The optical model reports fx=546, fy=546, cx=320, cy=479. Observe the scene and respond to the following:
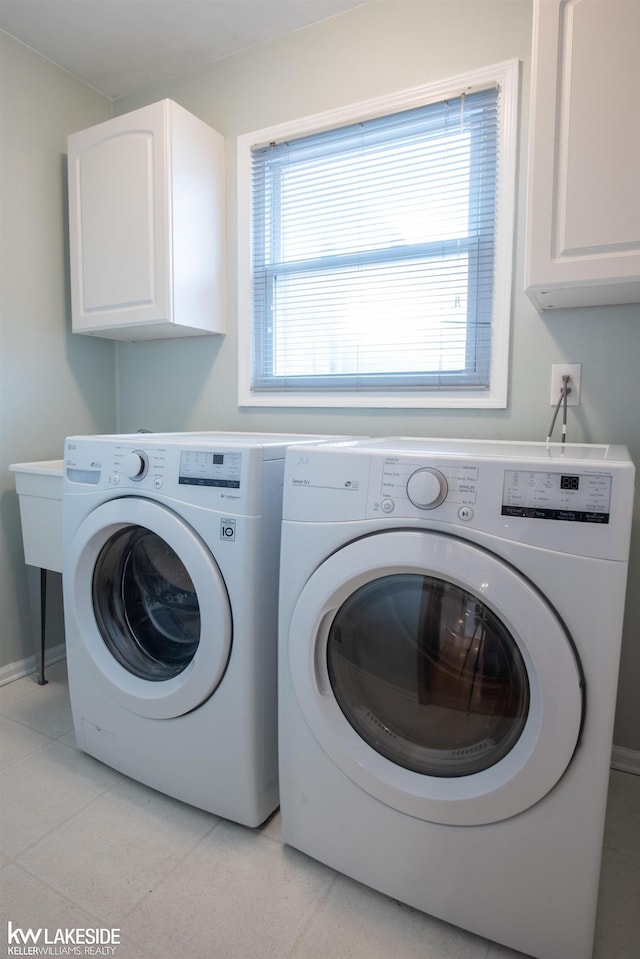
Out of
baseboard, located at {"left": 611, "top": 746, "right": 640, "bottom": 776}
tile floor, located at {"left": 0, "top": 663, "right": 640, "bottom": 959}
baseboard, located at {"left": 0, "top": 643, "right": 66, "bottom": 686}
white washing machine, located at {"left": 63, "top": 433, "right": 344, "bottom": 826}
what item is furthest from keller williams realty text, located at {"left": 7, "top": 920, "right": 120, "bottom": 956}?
baseboard, located at {"left": 611, "top": 746, "right": 640, "bottom": 776}

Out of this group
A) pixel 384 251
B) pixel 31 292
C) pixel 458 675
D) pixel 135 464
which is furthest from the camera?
pixel 31 292

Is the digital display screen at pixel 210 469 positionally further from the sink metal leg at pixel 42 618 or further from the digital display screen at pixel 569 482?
the sink metal leg at pixel 42 618

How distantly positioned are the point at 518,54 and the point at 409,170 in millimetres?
422

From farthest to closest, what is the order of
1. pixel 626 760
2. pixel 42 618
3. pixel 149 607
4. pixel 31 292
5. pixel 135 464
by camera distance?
pixel 31 292 → pixel 42 618 → pixel 626 760 → pixel 149 607 → pixel 135 464

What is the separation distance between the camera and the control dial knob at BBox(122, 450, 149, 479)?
136cm

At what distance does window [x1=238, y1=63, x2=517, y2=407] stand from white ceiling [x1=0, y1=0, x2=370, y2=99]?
34 cm

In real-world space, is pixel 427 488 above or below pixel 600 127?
below

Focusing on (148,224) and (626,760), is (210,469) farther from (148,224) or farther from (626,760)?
(626,760)

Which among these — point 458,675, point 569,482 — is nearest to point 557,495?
point 569,482

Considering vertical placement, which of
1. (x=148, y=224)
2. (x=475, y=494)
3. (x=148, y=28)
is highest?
(x=148, y=28)

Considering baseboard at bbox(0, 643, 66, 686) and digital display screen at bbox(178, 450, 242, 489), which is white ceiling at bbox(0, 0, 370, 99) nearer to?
digital display screen at bbox(178, 450, 242, 489)

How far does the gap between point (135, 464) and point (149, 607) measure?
1.39 feet

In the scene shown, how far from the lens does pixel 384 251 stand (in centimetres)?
189

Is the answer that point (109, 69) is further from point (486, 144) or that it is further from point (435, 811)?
point (435, 811)
